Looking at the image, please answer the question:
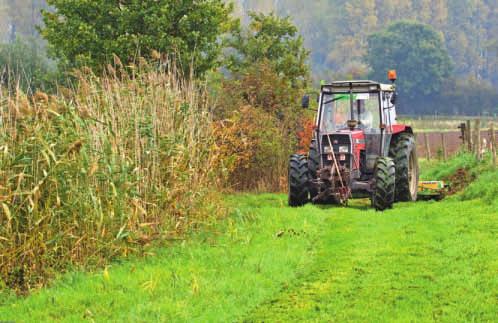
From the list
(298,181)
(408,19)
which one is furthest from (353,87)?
(408,19)

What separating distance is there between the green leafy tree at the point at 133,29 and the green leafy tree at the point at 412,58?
64960mm

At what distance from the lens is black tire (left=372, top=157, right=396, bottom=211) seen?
15.2 m

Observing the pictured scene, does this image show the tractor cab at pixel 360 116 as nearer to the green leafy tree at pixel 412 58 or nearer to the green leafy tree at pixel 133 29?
the green leafy tree at pixel 133 29

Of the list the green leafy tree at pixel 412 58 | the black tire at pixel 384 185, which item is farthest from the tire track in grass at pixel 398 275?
the green leafy tree at pixel 412 58

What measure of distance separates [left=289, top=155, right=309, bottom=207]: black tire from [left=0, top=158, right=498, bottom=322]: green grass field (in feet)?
9.56

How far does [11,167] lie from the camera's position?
31.7ft

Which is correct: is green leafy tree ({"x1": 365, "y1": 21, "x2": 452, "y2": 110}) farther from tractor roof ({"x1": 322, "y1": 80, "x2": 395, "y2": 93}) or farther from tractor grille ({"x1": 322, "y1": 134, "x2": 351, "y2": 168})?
tractor grille ({"x1": 322, "y1": 134, "x2": 351, "y2": 168})

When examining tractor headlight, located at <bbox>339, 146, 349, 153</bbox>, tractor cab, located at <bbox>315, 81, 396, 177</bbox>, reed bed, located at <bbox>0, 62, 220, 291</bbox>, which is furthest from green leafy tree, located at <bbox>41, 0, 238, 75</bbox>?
reed bed, located at <bbox>0, 62, 220, 291</bbox>

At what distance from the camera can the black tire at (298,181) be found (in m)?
16.1

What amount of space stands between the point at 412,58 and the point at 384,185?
74.8 metres

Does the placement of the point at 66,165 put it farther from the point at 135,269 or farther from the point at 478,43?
the point at 478,43

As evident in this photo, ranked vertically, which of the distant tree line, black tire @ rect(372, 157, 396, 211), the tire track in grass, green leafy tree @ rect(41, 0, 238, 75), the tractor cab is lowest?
the tire track in grass

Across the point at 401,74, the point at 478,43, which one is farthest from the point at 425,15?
the point at 401,74

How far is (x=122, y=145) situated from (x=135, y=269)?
2.18m
